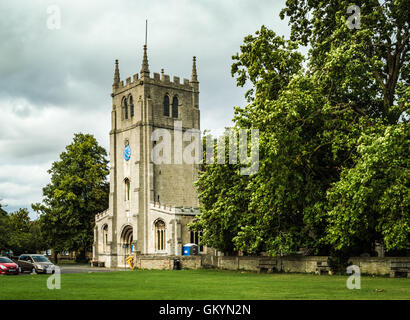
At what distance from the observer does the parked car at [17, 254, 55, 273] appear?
3684cm

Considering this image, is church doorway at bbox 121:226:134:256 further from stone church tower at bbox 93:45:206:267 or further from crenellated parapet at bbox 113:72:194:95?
crenellated parapet at bbox 113:72:194:95

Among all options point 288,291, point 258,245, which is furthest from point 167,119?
point 288,291

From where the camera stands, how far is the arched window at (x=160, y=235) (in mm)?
56438

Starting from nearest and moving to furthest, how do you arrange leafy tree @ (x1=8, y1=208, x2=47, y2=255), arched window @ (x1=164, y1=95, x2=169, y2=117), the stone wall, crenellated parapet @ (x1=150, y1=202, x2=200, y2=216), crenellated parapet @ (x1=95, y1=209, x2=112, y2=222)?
the stone wall → crenellated parapet @ (x1=150, y1=202, x2=200, y2=216) → arched window @ (x1=164, y1=95, x2=169, y2=117) → crenellated parapet @ (x1=95, y1=209, x2=112, y2=222) → leafy tree @ (x1=8, y1=208, x2=47, y2=255)

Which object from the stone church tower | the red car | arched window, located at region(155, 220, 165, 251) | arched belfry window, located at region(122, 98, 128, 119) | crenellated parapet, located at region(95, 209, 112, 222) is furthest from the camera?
arched belfry window, located at region(122, 98, 128, 119)

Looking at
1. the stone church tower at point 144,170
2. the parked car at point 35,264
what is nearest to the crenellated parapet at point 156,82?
the stone church tower at point 144,170

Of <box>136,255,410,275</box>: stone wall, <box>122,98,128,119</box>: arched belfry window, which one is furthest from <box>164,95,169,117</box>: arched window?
<box>136,255,410,275</box>: stone wall

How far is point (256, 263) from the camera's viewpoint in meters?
36.2

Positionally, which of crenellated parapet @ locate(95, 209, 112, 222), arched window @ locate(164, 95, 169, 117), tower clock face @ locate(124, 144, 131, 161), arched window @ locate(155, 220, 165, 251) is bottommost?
arched window @ locate(155, 220, 165, 251)

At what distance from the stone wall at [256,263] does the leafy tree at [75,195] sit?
18.6m

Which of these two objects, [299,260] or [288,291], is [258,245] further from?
[288,291]

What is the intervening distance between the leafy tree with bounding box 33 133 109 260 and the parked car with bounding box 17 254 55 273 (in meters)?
25.7

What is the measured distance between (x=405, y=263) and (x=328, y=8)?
47.9ft

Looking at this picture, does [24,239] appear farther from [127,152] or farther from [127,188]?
[127,152]
